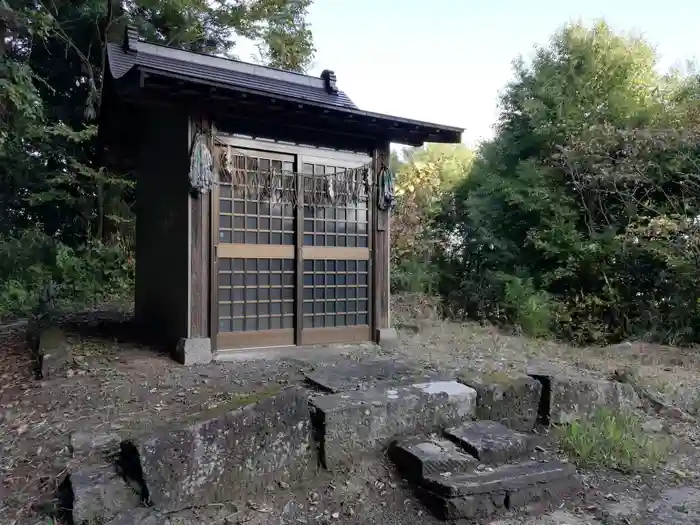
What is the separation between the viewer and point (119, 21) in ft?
39.2

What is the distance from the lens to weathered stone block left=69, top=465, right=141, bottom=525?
114 inches

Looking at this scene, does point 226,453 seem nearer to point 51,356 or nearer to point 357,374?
point 357,374

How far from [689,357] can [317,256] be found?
5.45 m

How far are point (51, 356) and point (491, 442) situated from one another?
158 inches

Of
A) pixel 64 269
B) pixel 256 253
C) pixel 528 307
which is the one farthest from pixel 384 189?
pixel 64 269

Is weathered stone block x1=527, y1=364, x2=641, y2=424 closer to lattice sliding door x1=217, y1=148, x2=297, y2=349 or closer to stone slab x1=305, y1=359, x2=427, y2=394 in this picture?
stone slab x1=305, y1=359, x2=427, y2=394

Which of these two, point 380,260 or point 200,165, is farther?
point 380,260

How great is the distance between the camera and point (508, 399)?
4445 mm

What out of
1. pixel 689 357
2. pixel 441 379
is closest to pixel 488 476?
pixel 441 379

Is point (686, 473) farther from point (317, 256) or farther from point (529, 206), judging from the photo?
point (529, 206)

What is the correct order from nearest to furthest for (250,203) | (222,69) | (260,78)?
(250,203) < (222,69) < (260,78)

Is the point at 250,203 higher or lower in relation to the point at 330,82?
lower

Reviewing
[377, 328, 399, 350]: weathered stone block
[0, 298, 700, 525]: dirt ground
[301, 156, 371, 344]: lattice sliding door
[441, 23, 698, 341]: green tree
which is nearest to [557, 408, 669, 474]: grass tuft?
[0, 298, 700, 525]: dirt ground

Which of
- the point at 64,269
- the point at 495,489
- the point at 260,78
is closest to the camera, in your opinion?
the point at 495,489
